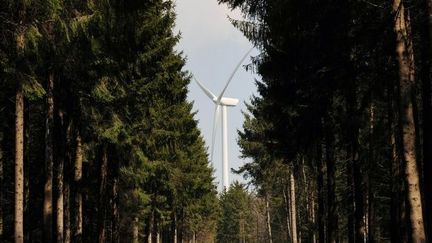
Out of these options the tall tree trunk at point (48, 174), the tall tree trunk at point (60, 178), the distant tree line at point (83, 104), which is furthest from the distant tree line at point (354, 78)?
the tall tree trunk at point (60, 178)

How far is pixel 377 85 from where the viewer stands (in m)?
13.6

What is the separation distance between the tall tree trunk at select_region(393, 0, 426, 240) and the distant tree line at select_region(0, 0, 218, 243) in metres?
6.01

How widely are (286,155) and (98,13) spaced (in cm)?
1195

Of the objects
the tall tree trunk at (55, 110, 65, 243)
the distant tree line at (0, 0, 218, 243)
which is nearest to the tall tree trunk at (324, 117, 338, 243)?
the distant tree line at (0, 0, 218, 243)

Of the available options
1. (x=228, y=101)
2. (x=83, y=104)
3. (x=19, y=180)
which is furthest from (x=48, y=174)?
(x=228, y=101)

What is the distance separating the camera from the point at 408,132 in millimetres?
9203

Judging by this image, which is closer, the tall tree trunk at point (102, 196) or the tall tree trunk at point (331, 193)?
the tall tree trunk at point (331, 193)

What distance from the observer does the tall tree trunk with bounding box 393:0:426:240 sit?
339 inches

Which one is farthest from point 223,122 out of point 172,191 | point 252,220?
point 172,191

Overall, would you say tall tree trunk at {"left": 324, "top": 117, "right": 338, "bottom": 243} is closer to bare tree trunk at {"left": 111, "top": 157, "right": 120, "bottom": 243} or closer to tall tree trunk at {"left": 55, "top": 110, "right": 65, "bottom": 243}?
tall tree trunk at {"left": 55, "top": 110, "right": 65, "bottom": 243}

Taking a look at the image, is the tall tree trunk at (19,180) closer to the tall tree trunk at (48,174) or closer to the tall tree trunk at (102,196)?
the tall tree trunk at (48,174)

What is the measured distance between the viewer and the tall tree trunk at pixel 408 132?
8617 mm

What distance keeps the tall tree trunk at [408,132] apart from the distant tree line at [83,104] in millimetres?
6010

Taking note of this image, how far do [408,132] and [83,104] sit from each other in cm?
1124
